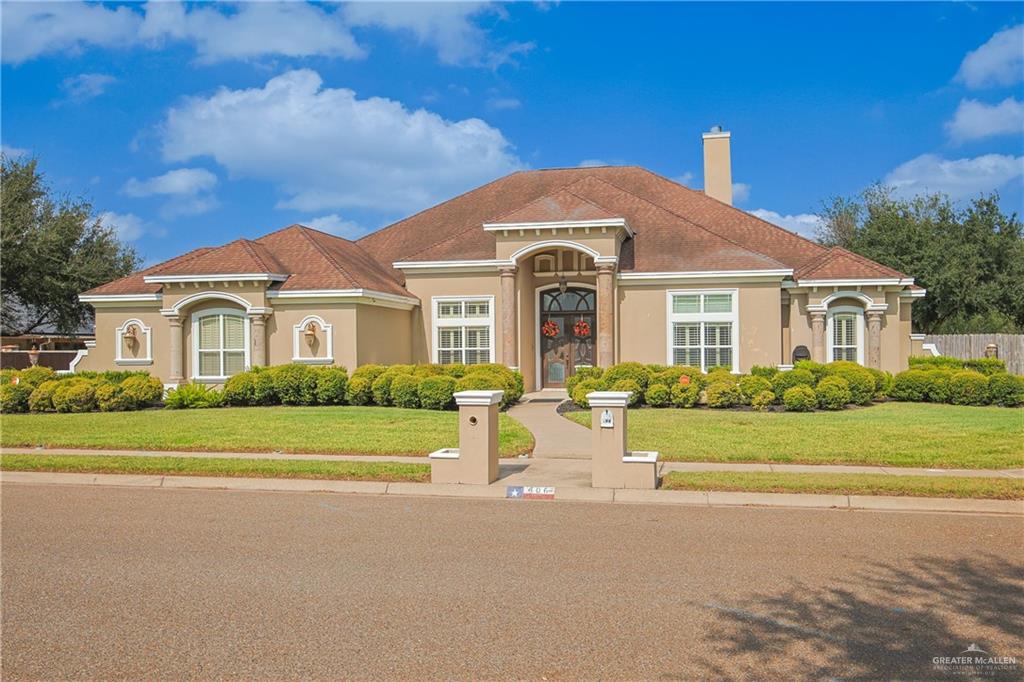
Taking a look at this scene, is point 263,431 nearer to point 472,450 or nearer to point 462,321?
point 472,450

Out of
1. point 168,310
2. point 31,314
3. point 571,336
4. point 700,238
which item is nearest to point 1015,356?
point 700,238

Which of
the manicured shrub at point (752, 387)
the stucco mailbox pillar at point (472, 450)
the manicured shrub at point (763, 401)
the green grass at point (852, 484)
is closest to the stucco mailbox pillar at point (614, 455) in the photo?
the green grass at point (852, 484)

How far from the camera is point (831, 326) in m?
23.6

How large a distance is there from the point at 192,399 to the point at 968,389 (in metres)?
19.1

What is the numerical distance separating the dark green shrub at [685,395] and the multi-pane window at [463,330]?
6756mm

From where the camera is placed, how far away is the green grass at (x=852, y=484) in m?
10.1

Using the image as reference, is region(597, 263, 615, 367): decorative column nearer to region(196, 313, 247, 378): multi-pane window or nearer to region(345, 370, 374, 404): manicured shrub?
region(345, 370, 374, 404): manicured shrub

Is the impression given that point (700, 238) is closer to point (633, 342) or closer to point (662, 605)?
point (633, 342)

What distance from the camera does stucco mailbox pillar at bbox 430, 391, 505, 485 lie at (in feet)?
36.2

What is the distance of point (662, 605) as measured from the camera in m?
6.02

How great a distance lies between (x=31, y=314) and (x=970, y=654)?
150 feet

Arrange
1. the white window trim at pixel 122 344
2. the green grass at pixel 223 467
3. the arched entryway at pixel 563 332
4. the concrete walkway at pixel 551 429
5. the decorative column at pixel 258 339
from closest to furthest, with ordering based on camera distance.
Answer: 1. the green grass at pixel 223 467
2. the concrete walkway at pixel 551 429
3. the decorative column at pixel 258 339
4. the white window trim at pixel 122 344
5. the arched entryway at pixel 563 332

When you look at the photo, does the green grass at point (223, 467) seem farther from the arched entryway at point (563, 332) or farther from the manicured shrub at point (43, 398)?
the arched entryway at point (563, 332)

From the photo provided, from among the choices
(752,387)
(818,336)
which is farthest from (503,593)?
(818,336)
